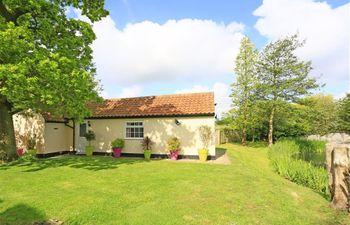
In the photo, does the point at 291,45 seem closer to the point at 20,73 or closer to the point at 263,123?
the point at 263,123

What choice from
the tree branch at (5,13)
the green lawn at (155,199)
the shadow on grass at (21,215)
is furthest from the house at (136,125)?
the shadow on grass at (21,215)

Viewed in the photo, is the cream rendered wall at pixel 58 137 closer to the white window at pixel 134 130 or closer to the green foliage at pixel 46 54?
the green foliage at pixel 46 54

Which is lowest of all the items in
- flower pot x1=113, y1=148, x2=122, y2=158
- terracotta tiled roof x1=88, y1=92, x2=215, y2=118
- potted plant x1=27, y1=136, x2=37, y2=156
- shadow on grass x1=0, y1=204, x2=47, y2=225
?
shadow on grass x1=0, y1=204, x2=47, y2=225

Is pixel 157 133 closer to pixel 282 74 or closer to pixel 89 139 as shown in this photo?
pixel 89 139

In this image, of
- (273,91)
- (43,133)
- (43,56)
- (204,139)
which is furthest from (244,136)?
(43,56)

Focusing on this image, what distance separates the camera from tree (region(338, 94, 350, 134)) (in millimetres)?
28656

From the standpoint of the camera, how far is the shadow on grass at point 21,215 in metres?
5.09

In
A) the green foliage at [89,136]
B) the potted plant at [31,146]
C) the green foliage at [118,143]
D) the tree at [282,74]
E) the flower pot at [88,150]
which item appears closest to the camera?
the potted plant at [31,146]

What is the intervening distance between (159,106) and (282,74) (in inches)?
613

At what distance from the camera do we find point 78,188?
748 centimetres

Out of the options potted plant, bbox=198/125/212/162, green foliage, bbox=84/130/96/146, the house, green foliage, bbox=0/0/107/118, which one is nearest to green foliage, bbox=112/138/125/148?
the house

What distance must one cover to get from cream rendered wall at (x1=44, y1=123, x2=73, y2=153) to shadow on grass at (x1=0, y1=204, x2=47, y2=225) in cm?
1105

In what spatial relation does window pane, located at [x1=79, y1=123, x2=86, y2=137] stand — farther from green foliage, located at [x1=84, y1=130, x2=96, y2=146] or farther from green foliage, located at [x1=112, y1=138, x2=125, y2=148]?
green foliage, located at [x1=112, y1=138, x2=125, y2=148]

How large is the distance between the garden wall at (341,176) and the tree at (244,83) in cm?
1804
